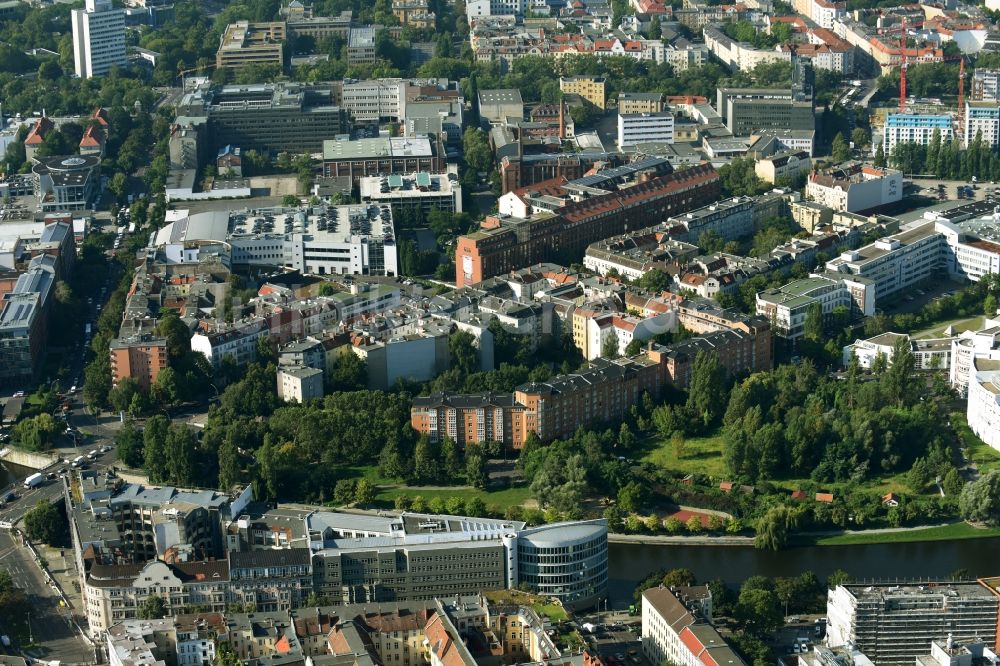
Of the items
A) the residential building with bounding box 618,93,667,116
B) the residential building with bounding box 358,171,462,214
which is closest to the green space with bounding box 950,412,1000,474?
the residential building with bounding box 358,171,462,214

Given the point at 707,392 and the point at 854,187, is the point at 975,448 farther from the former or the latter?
the point at 854,187

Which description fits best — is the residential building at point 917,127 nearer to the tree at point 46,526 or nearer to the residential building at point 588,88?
the residential building at point 588,88

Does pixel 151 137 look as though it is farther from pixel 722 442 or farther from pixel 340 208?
pixel 722 442

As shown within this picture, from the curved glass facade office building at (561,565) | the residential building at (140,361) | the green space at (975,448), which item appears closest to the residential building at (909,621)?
the curved glass facade office building at (561,565)

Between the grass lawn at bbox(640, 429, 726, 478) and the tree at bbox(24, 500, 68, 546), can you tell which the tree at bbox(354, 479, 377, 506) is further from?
the grass lawn at bbox(640, 429, 726, 478)

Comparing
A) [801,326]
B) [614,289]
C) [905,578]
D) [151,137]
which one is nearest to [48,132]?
[151,137]
